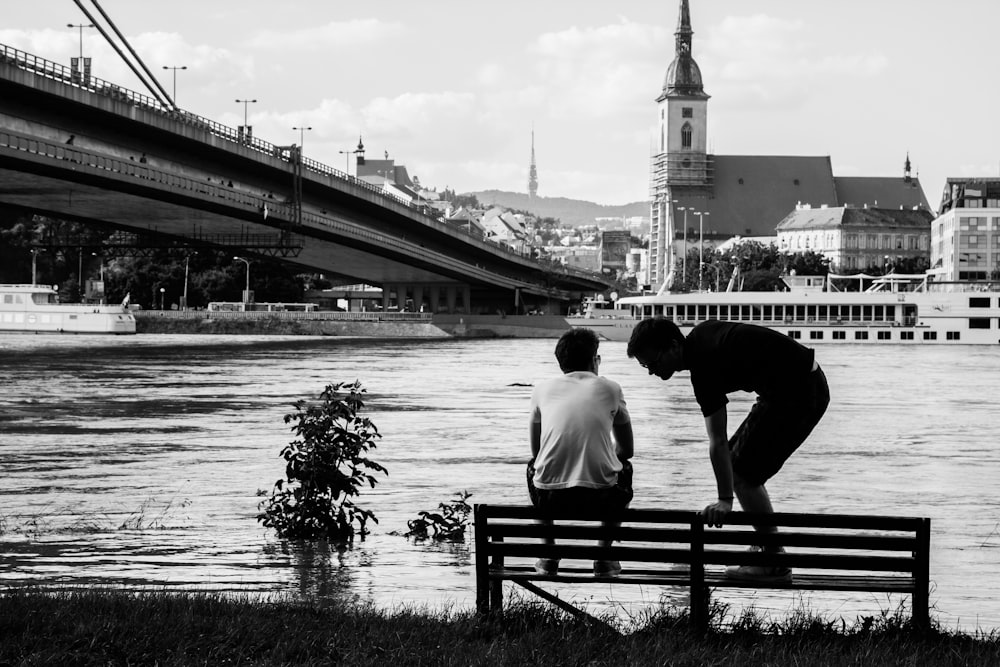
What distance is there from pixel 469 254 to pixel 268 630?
105 m

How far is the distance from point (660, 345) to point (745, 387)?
0.69 metres

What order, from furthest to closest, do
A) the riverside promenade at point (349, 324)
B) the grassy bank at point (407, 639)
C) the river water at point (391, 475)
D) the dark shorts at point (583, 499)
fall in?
the riverside promenade at point (349, 324)
the river water at point (391, 475)
the dark shorts at point (583, 499)
the grassy bank at point (407, 639)

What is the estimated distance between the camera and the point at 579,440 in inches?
312

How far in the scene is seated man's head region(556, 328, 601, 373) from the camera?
794 centimetres

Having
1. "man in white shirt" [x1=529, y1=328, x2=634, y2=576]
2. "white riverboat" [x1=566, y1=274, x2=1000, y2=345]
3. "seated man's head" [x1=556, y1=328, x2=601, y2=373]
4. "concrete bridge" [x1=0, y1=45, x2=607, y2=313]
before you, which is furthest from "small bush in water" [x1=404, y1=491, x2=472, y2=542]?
"white riverboat" [x1=566, y1=274, x2=1000, y2=345]

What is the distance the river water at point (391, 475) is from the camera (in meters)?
9.55

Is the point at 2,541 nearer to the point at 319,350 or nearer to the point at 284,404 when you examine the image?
the point at 284,404

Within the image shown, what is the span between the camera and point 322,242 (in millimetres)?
91438

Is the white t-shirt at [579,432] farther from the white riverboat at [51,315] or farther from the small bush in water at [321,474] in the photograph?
the white riverboat at [51,315]

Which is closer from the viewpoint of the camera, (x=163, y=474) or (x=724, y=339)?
(x=724, y=339)

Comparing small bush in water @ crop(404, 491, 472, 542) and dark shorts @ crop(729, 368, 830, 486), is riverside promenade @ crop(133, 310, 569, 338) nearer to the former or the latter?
small bush in water @ crop(404, 491, 472, 542)

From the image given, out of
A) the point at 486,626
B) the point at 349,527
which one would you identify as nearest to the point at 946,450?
the point at 349,527

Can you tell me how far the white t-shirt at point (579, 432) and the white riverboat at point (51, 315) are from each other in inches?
3798

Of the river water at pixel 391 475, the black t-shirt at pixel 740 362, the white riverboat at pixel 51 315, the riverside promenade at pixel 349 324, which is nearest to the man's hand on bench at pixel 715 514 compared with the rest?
the black t-shirt at pixel 740 362
